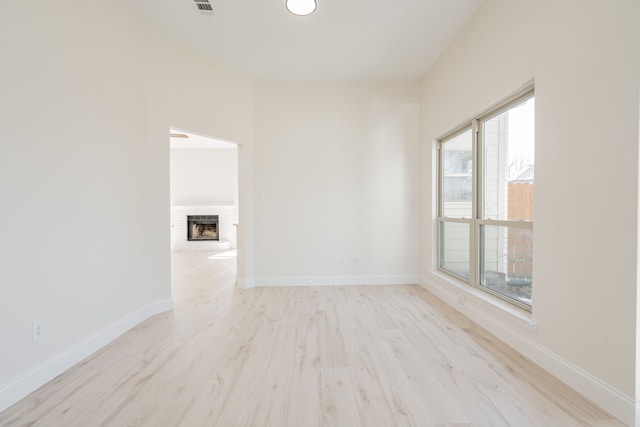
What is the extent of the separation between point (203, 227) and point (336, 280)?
5491 millimetres

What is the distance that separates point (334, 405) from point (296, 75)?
3835 millimetres

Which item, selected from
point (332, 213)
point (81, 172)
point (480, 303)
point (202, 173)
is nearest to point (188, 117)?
point (81, 172)

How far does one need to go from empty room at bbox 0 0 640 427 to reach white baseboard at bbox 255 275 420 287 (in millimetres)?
33

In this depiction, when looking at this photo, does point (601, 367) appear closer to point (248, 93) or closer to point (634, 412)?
point (634, 412)

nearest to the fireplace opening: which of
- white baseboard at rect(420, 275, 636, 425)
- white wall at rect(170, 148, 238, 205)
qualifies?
white wall at rect(170, 148, 238, 205)

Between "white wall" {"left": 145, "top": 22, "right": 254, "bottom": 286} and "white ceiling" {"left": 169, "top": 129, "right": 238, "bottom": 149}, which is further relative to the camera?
"white ceiling" {"left": 169, "top": 129, "right": 238, "bottom": 149}

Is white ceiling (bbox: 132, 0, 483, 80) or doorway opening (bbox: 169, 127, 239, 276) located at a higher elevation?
white ceiling (bbox: 132, 0, 483, 80)

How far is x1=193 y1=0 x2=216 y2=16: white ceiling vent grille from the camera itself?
245 centimetres

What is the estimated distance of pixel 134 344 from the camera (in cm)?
223

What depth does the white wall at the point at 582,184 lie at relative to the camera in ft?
4.52

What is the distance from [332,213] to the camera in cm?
398

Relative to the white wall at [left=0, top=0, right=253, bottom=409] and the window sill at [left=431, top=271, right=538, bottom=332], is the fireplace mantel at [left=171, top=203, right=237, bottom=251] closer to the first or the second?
the white wall at [left=0, top=0, right=253, bottom=409]

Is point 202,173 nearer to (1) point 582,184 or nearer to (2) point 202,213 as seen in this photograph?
(2) point 202,213

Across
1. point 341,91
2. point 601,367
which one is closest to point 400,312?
point 601,367
